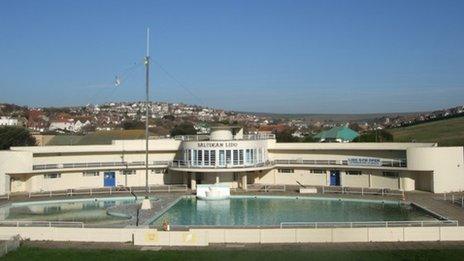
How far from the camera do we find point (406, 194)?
36875mm

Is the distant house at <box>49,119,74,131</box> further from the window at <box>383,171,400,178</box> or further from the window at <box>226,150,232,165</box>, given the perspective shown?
the window at <box>383,171,400,178</box>

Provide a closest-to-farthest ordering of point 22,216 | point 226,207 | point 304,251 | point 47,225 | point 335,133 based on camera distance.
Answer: point 304,251 → point 47,225 → point 22,216 → point 226,207 → point 335,133

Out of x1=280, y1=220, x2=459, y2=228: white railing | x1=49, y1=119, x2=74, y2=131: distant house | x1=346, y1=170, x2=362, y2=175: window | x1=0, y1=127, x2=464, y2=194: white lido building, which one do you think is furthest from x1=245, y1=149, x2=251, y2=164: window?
x1=49, y1=119, x2=74, y2=131: distant house

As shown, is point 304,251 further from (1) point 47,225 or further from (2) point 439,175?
(2) point 439,175

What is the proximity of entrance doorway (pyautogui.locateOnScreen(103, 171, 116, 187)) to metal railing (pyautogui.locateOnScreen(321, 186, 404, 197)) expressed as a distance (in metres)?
17.3

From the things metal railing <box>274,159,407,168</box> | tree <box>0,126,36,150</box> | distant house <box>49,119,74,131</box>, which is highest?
distant house <box>49,119,74,131</box>

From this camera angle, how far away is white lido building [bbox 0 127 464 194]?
126 feet

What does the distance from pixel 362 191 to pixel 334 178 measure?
4931mm

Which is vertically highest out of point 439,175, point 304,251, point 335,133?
point 335,133

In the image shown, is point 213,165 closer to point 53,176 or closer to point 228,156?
point 228,156

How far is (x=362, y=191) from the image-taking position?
124 feet

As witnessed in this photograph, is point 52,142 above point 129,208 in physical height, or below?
above

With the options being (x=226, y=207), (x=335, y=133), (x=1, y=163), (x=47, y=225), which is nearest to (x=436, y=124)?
(x=335, y=133)

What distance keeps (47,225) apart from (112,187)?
57.6 ft
